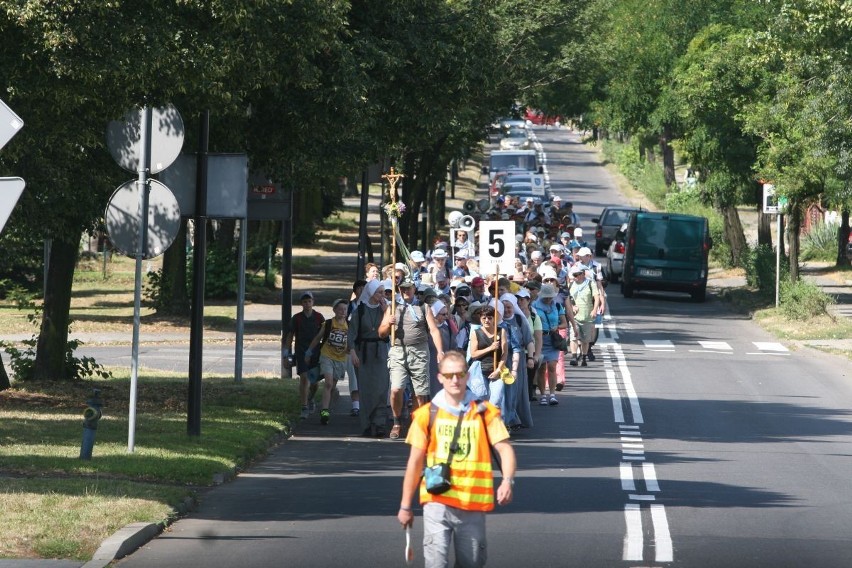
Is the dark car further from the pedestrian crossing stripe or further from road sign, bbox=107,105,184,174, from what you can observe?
road sign, bbox=107,105,184,174

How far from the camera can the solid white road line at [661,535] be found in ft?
34.0

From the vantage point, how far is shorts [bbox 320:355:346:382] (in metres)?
18.0

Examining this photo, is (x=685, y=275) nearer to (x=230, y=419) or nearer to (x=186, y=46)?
(x=230, y=419)

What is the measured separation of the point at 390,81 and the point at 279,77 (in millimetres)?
4773

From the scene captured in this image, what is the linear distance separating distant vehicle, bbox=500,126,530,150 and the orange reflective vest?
88643 mm

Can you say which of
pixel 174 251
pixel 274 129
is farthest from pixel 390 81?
pixel 174 251

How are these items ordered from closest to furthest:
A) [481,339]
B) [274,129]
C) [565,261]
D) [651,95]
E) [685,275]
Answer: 1. [481,339]
2. [274,129]
3. [565,261]
4. [685,275]
5. [651,95]

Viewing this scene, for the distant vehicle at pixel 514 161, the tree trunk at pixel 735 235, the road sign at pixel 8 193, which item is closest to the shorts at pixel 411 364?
the road sign at pixel 8 193

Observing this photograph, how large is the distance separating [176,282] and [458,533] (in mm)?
25213

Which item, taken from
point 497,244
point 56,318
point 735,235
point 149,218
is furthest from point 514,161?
point 149,218

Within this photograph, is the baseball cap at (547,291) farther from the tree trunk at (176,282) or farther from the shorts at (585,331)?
the tree trunk at (176,282)

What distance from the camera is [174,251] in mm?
33719

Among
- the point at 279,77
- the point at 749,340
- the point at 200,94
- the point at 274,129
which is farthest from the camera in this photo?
the point at 749,340

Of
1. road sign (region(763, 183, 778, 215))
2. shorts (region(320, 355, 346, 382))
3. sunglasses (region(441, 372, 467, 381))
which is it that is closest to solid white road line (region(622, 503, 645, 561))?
sunglasses (region(441, 372, 467, 381))
